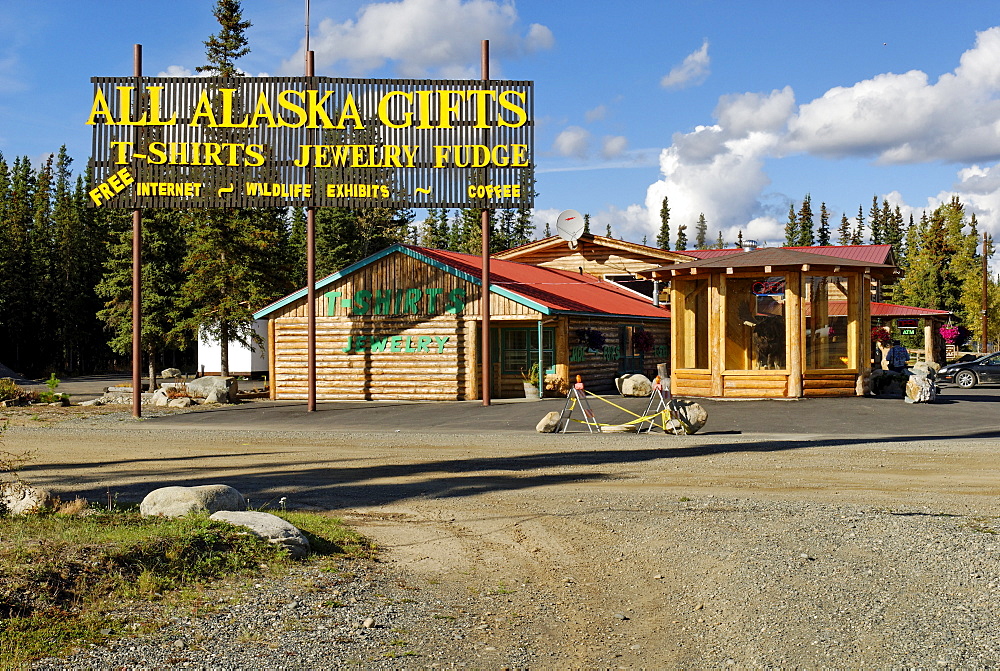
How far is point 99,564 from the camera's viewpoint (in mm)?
6855

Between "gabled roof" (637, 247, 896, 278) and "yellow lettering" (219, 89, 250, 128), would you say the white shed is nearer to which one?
"yellow lettering" (219, 89, 250, 128)

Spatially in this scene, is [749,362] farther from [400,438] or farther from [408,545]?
[408,545]

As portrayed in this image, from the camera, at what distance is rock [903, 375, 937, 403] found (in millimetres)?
25188

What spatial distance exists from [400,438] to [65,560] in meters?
12.8

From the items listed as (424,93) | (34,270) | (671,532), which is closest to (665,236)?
(34,270)

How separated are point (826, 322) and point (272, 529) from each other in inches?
829

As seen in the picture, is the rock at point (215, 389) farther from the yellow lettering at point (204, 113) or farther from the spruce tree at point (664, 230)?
the spruce tree at point (664, 230)

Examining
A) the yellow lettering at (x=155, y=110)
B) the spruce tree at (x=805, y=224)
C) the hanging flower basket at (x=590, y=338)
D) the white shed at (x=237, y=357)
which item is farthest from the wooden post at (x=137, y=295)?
the spruce tree at (x=805, y=224)

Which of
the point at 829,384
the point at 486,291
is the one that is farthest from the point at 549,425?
the point at 829,384

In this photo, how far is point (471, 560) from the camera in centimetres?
824

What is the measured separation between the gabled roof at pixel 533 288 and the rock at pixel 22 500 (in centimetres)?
1974

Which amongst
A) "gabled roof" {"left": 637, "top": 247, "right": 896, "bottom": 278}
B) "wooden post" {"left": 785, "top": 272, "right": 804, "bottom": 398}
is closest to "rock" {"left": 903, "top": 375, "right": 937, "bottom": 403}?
"wooden post" {"left": 785, "top": 272, "right": 804, "bottom": 398}

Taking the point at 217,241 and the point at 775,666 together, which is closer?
the point at 775,666

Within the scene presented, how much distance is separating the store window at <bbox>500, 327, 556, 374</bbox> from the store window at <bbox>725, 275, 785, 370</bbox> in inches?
234
